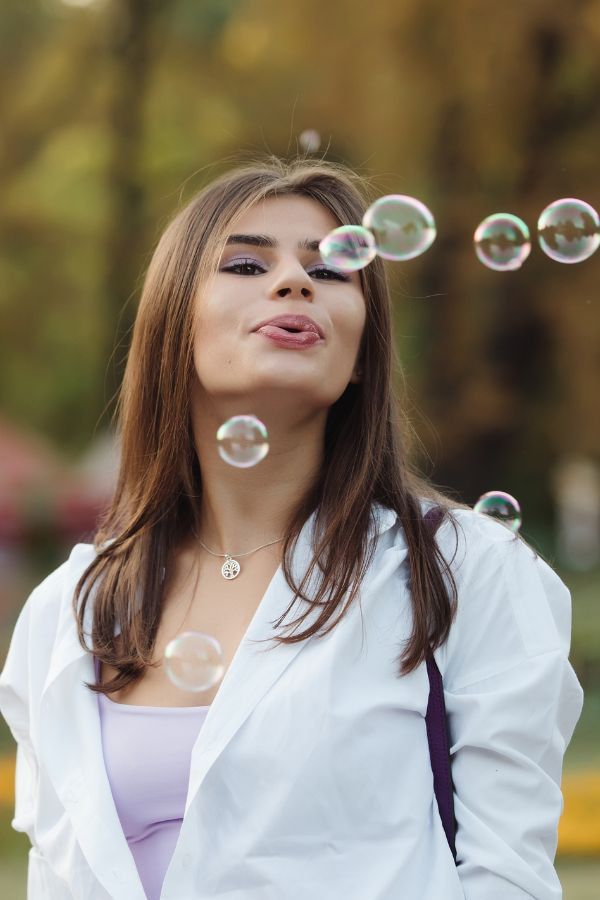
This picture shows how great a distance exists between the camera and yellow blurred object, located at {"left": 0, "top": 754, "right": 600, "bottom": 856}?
235 inches

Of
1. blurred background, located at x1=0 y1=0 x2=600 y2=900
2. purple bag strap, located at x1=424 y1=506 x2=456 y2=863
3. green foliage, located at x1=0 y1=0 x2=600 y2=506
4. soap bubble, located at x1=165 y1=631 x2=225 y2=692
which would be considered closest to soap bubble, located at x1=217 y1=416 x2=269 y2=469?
soap bubble, located at x1=165 y1=631 x2=225 y2=692

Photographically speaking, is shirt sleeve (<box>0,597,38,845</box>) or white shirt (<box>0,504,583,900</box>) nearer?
white shirt (<box>0,504,583,900</box>)

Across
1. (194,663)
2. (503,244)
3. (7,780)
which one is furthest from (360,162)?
(194,663)

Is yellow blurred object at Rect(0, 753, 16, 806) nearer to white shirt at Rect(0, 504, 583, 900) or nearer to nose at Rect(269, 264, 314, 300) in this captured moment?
white shirt at Rect(0, 504, 583, 900)

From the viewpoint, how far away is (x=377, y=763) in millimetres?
2170

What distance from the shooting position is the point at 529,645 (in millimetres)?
2230

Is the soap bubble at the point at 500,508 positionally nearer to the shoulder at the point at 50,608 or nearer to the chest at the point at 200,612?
the chest at the point at 200,612

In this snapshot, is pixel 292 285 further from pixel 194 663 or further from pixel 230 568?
pixel 194 663

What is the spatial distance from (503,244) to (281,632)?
1.58 metres

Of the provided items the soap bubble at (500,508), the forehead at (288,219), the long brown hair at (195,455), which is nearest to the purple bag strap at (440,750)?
the long brown hair at (195,455)

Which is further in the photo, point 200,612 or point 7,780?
point 7,780

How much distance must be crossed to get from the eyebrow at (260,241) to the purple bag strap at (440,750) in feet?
2.85

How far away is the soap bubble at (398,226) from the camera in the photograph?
2.92 m

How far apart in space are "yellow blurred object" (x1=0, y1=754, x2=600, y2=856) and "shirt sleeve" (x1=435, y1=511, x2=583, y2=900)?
3923 mm
